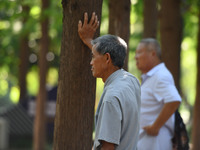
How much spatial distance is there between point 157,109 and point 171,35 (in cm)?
470

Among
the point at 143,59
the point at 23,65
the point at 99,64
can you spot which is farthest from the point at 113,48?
the point at 23,65

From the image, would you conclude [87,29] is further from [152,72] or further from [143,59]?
[143,59]

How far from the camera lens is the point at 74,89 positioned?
4.44m

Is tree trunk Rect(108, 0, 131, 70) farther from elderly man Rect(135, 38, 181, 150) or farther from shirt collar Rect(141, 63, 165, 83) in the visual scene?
elderly man Rect(135, 38, 181, 150)

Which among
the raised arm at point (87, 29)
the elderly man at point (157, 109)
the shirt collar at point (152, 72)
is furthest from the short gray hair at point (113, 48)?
the shirt collar at point (152, 72)

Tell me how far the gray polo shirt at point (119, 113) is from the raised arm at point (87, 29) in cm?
82

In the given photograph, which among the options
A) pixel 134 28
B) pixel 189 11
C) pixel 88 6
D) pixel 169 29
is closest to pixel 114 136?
pixel 88 6

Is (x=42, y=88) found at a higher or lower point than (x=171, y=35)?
Result: lower

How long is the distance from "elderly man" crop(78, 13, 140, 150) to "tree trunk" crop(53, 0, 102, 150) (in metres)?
0.69

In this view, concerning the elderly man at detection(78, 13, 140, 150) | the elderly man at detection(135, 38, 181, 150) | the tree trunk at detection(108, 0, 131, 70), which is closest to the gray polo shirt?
the elderly man at detection(78, 13, 140, 150)

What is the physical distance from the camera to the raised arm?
4.43 meters

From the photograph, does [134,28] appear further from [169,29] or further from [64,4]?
[64,4]

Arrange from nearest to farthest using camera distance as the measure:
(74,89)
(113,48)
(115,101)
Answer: (115,101) → (113,48) → (74,89)

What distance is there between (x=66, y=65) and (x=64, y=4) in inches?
22.6
